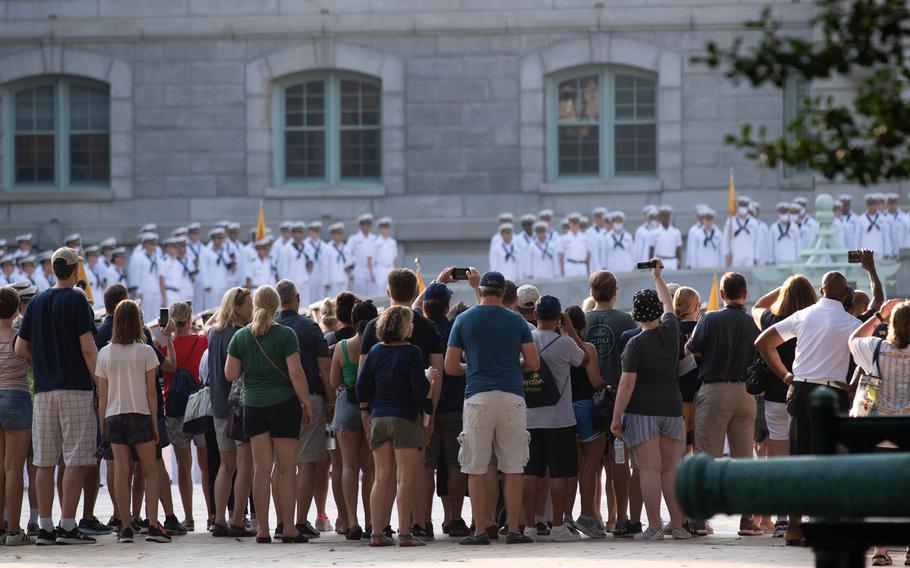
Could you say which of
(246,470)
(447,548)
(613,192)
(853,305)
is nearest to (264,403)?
(246,470)

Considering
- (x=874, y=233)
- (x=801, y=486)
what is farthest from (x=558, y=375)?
(x=874, y=233)

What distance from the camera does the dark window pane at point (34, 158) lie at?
116 ft

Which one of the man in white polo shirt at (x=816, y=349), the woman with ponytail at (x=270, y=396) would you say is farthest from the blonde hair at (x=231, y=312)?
the man in white polo shirt at (x=816, y=349)

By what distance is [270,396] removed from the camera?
1236cm

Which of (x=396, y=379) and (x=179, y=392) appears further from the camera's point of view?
(x=179, y=392)

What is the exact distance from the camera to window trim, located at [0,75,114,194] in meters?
35.2

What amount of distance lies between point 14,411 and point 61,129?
77.0 ft

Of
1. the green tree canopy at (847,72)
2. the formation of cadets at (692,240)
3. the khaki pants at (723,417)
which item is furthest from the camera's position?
the formation of cadets at (692,240)

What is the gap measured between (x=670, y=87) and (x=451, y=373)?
73.2 ft

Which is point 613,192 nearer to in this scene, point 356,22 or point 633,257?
point 633,257

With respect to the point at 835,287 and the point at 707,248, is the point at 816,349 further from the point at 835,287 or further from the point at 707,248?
the point at 707,248

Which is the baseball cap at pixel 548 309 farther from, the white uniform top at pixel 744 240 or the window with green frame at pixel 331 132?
the window with green frame at pixel 331 132

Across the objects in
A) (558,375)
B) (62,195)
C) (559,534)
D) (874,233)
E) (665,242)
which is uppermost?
(62,195)

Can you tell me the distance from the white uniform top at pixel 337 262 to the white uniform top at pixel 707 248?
6219mm
